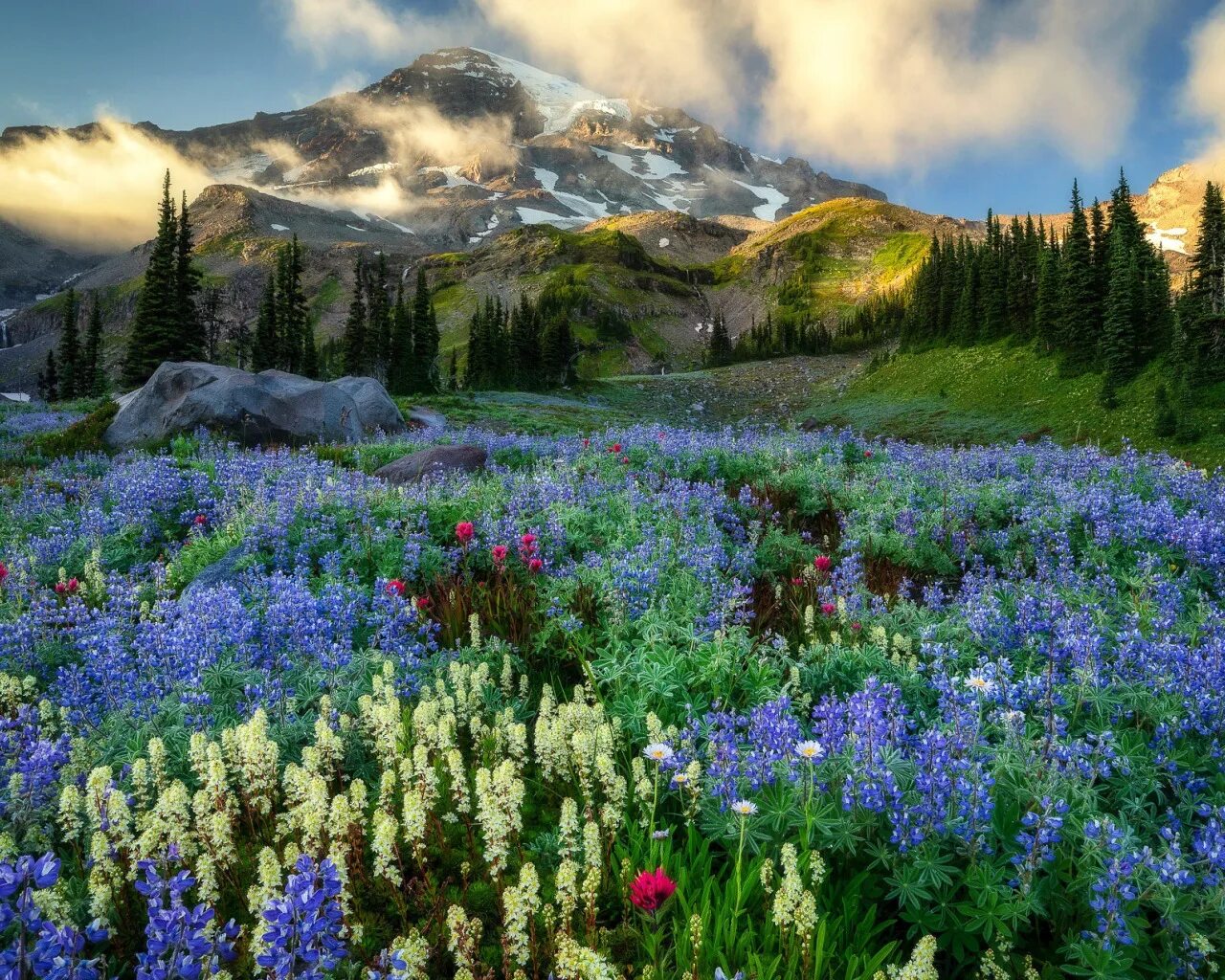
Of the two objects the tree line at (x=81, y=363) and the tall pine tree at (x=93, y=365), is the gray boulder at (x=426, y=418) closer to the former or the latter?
the tree line at (x=81, y=363)

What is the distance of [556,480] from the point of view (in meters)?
10.4

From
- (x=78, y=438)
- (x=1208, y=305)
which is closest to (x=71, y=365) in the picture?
(x=78, y=438)

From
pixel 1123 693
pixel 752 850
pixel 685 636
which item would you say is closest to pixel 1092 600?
pixel 1123 693

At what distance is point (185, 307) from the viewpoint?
42.5 m

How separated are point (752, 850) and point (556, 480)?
754 centimetres

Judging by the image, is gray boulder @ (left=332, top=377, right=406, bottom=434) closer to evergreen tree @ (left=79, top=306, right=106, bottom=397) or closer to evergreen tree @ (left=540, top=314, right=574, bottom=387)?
evergreen tree @ (left=79, top=306, right=106, bottom=397)

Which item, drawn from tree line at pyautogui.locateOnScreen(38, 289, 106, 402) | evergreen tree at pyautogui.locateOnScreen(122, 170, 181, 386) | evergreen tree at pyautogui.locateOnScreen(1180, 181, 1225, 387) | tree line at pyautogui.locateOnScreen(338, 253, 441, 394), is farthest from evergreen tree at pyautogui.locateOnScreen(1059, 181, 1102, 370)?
tree line at pyautogui.locateOnScreen(38, 289, 106, 402)

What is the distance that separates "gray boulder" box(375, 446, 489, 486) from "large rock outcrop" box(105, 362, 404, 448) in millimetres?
8901

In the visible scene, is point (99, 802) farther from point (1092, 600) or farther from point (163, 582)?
point (1092, 600)

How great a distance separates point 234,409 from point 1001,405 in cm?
3940

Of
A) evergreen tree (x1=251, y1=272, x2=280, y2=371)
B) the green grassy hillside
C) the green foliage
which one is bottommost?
the green foliage

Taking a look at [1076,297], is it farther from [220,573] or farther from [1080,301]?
[220,573]

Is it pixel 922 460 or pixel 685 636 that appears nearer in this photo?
pixel 685 636

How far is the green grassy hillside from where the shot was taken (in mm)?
27484
